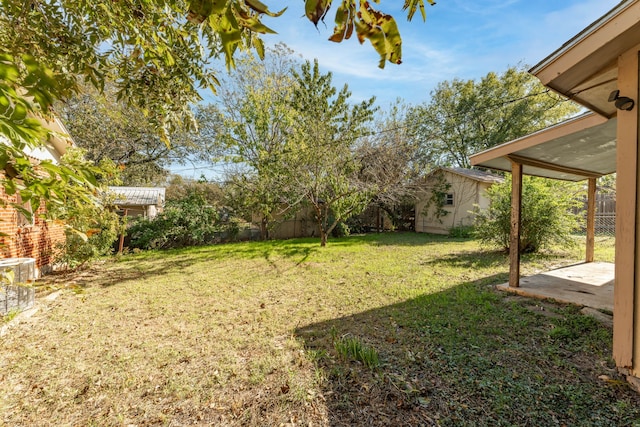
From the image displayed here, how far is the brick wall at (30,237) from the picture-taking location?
18.2 ft

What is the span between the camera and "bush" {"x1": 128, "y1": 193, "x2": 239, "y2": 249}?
35.2 feet

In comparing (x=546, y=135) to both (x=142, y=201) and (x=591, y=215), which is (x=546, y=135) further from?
(x=142, y=201)

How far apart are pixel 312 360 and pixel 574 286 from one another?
5.08 metres

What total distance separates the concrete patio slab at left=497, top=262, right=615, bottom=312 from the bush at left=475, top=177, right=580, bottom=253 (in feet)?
5.03

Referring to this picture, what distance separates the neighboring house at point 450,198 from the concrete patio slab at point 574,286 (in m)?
8.06

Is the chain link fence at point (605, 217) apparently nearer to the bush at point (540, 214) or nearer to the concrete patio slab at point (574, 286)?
the bush at point (540, 214)

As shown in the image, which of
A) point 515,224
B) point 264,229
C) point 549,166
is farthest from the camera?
point 264,229

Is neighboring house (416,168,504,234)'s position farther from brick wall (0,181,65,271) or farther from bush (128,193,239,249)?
brick wall (0,181,65,271)

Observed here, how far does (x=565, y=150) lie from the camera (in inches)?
189

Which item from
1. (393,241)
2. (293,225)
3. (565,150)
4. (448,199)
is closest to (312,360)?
(565,150)

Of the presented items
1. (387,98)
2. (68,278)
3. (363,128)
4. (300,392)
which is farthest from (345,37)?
(387,98)

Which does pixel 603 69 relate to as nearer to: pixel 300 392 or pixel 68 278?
pixel 300 392

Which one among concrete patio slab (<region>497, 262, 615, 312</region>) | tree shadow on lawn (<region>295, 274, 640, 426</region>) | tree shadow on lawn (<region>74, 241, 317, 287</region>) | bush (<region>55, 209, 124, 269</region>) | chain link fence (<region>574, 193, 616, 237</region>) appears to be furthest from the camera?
chain link fence (<region>574, 193, 616, 237</region>)

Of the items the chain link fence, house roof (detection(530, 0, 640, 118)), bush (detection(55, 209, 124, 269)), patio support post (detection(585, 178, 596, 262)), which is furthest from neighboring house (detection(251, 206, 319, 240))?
the chain link fence
